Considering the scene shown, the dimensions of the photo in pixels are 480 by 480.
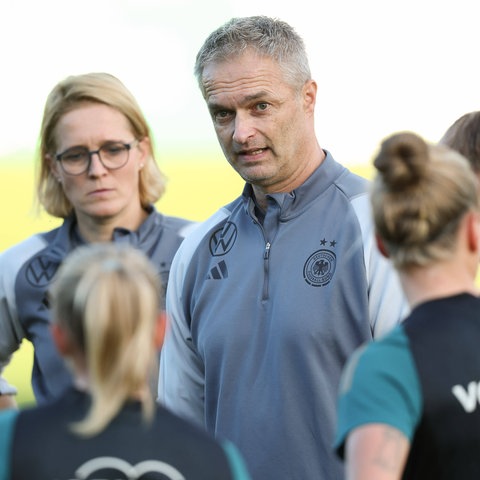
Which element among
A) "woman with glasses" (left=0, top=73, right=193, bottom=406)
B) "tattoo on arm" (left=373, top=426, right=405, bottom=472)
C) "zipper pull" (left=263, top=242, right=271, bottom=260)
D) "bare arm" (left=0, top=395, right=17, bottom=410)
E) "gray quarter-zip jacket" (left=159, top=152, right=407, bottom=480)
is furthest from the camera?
"bare arm" (left=0, top=395, right=17, bottom=410)

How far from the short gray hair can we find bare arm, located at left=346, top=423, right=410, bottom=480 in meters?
1.69

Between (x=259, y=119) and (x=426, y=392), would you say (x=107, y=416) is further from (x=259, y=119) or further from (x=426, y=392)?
(x=259, y=119)

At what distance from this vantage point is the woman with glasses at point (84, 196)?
4.34 meters

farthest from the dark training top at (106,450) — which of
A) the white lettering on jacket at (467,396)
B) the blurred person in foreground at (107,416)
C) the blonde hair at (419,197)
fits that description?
the blonde hair at (419,197)

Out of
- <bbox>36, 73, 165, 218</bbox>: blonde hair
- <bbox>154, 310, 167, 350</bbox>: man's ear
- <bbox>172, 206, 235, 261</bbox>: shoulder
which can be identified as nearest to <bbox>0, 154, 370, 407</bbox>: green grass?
<bbox>36, 73, 165, 218</bbox>: blonde hair

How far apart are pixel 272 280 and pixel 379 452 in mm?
1297

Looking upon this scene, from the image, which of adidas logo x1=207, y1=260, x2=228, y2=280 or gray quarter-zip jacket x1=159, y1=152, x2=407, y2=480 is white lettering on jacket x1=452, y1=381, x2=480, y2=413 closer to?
gray quarter-zip jacket x1=159, y1=152, x2=407, y2=480

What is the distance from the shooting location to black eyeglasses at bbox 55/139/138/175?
4.36 m

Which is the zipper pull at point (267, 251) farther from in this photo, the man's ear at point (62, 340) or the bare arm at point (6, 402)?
the bare arm at point (6, 402)

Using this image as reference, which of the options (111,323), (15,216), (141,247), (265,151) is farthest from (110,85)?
(15,216)

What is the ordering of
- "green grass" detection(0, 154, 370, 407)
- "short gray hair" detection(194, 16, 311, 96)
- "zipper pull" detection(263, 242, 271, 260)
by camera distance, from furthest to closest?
"green grass" detection(0, 154, 370, 407), "short gray hair" detection(194, 16, 311, 96), "zipper pull" detection(263, 242, 271, 260)

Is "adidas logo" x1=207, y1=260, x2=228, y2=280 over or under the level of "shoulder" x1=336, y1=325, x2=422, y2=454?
over

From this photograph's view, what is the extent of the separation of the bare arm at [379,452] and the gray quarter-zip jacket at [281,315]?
1050 mm

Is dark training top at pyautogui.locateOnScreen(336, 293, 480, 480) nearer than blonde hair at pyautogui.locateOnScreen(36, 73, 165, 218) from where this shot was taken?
Yes
